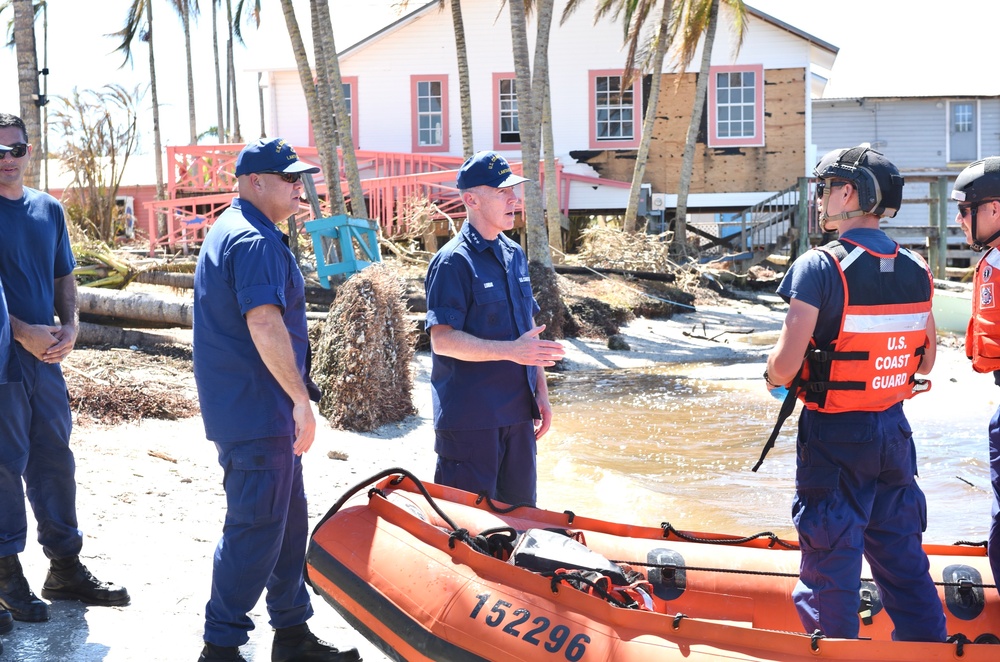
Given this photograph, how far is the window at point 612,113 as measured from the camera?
23859mm

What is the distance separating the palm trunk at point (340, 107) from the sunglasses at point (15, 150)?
10644 mm

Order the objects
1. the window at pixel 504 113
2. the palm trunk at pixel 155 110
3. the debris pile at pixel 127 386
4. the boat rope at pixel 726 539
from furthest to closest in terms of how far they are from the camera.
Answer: the palm trunk at pixel 155 110 < the window at pixel 504 113 < the debris pile at pixel 127 386 < the boat rope at pixel 726 539

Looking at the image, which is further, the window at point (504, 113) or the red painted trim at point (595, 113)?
the red painted trim at point (595, 113)

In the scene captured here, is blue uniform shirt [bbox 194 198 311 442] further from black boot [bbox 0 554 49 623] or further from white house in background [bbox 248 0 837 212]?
white house in background [bbox 248 0 837 212]

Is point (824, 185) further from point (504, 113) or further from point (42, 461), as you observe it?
point (504, 113)

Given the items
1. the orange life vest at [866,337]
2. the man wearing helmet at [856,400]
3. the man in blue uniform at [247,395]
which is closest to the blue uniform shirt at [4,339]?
the man in blue uniform at [247,395]

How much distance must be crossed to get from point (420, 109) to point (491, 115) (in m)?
1.71

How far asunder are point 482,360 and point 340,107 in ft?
40.7

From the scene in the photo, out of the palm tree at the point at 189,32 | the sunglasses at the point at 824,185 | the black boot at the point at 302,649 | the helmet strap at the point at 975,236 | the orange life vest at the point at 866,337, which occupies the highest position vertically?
the palm tree at the point at 189,32

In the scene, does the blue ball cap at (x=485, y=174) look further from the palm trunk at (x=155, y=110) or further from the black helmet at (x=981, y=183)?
the palm trunk at (x=155, y=110)

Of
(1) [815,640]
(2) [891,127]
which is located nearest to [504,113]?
(2) [891,127]

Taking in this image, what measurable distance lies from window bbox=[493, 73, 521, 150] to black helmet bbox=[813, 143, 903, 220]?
2043cm

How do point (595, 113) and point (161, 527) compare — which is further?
point (595, 113)

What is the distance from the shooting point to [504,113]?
2388cm
